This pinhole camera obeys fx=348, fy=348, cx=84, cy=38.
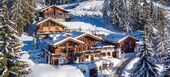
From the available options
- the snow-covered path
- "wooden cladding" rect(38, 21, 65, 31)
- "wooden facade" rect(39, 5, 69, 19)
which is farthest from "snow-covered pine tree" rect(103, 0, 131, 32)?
the snow-covered path

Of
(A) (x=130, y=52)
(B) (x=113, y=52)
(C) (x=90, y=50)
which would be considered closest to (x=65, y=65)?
(C) (x=90, y=50)

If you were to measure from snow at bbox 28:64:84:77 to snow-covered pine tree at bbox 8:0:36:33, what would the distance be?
68.4 ft

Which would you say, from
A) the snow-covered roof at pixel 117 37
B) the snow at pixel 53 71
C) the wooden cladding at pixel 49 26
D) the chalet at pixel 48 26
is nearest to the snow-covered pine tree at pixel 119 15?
the snow-covered roof at pixel 117 37

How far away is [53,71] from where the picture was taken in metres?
55.9

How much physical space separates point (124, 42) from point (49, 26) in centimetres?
1916

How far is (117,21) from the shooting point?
90250mm

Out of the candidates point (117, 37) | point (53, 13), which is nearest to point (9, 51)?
point (117, 37)

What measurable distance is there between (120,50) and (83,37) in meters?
8.14

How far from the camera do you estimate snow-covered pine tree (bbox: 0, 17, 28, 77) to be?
30156 millimetres

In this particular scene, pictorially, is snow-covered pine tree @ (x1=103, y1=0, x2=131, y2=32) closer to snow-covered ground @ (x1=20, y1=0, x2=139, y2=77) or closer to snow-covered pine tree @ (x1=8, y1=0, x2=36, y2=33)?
snow-covered ground @ (x1=20, y1=0, x2=139, y2=77)

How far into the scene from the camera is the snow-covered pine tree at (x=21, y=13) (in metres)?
78.1

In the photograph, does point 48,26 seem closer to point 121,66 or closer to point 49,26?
point 49,26

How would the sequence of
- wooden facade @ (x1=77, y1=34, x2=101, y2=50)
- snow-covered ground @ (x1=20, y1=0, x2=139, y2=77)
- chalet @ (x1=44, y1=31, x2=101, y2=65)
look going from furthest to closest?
1. wooden facade @ (x1=77, y1=34, x2=101, y2=50)
2. chalet @ (x1=44, y1=31, x2=101, y2=65)
3. snow-covered ground @ (x1=20, y1=0, x2=139, y2=77)

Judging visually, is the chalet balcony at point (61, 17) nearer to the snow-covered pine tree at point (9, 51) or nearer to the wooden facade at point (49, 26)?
the wooden facade at point (49, 26)
